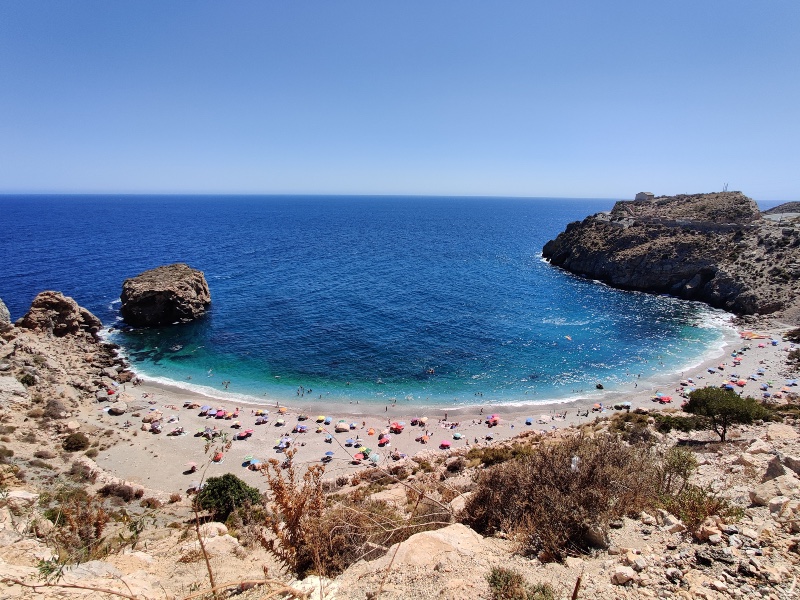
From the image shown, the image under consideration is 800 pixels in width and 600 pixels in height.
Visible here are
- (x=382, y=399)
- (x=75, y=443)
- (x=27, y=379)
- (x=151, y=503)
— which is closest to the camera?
(x=151, y=503)

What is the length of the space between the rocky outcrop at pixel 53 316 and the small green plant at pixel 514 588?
160 ft

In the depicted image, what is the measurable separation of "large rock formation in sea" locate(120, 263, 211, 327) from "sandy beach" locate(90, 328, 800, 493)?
15.7m

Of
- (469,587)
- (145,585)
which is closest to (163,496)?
(145,585)

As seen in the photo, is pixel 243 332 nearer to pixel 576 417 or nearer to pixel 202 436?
pixel 202 436

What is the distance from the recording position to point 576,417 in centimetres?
3272

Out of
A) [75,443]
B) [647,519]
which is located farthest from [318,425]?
[647,519]

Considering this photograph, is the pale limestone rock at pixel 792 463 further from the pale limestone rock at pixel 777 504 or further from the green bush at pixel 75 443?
the green bush at pixel 75 443

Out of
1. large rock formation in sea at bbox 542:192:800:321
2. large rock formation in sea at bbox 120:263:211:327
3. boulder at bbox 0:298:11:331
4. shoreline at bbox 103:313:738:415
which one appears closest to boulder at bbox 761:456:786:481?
shoreline at bbox 103:313:738:415

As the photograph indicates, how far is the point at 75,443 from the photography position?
25344 millimetres

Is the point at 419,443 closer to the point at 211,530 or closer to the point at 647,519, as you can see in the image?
the point at 211,530

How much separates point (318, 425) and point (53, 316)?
101 feet

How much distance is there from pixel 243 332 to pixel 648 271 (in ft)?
207

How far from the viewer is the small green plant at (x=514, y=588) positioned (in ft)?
21.4

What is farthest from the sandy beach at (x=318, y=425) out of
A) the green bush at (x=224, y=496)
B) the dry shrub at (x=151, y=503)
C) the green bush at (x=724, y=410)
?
the green bush at (x=724, y=410)
